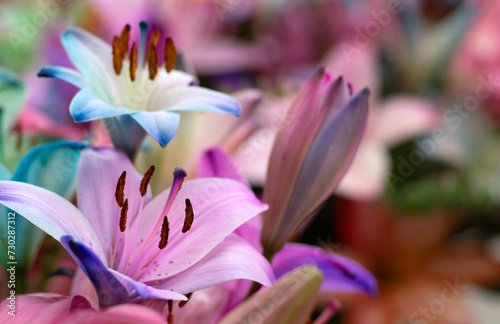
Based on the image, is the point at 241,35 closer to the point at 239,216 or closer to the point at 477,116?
→ the point at 477,116

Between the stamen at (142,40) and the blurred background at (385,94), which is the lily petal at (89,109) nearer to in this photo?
the stamen at (142,40)

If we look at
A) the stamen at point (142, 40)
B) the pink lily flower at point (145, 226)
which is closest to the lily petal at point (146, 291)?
the pink lily flower at point (145, 226)

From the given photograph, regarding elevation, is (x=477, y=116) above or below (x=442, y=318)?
above

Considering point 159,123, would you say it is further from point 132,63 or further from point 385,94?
point 385,94

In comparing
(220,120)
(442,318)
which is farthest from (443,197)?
(220,120)

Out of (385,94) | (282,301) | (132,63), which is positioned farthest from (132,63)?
(385,94)
